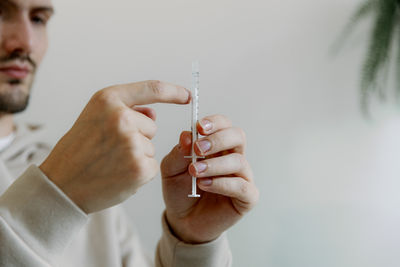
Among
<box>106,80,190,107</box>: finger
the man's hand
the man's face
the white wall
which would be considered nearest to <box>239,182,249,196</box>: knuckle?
the man's hand

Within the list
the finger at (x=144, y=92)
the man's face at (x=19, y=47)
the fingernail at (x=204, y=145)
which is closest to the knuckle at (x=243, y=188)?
the fingernail at (x=204, y=145)

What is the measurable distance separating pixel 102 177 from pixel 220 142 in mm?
242

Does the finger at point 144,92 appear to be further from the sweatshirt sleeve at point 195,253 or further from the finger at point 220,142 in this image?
the sweatshirt sleeve at point 195,253

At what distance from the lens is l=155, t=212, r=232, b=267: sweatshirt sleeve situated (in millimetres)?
786

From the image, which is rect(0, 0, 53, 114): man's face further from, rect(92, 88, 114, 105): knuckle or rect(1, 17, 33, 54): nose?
rect(92, 88, 114, 105): knuckle

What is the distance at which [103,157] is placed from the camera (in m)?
0.50

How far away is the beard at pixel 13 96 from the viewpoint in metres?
0.95

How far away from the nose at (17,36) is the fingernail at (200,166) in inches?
25.3

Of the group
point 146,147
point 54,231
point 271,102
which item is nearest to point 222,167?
point 146,147

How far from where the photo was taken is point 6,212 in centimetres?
48

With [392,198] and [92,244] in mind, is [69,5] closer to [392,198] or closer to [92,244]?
[92,244]

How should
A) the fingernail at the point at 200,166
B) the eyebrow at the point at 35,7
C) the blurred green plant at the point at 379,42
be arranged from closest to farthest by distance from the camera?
the fingernail at the point at 200,166, the eyebrow at the point at 35,7, the blurred green plant at the point at 379,42

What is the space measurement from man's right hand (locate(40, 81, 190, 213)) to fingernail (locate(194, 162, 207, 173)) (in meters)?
0.12

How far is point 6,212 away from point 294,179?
97 cm
